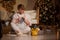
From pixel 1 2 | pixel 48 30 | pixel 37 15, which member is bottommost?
pixel 48 30

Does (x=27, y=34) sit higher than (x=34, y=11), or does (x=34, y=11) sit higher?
(x=34, y=11)

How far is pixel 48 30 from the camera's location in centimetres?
723

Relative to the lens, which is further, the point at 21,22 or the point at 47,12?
the point at 47,12

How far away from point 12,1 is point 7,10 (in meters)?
0.39

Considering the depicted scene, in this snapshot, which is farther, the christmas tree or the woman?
the christmas tree

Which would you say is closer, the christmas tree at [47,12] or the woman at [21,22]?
the woman at [21,22]

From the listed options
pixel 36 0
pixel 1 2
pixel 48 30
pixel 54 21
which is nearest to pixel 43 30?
pixel 48 30

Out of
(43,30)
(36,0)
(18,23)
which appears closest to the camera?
(18,23)

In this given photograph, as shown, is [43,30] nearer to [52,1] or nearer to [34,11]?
[34,11]

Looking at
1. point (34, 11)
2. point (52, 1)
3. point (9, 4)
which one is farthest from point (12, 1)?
point (52, 1)

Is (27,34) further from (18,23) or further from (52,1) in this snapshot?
(52,1)

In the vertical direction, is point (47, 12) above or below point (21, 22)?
above

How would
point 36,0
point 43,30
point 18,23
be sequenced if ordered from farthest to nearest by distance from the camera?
point 36,0, point 43,30, point 18,23

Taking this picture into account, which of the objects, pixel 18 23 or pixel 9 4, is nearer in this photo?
pixel 18 23
